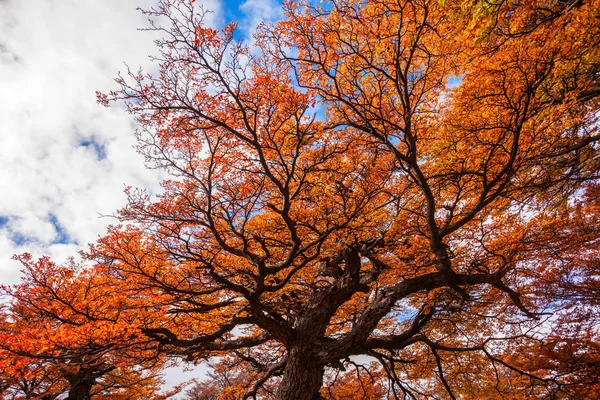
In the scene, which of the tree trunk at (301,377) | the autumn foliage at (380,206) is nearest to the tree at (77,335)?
the autumn foliage at (380,206)

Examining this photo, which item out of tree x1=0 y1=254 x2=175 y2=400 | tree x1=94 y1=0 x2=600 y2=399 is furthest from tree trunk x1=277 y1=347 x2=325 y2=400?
tree x1=0 y1=254 x2=175 y2=400

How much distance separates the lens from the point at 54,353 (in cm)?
525

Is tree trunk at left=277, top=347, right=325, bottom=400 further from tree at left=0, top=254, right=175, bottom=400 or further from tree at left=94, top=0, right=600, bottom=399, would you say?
tree at left=0, top=254, right=175, bottom=400

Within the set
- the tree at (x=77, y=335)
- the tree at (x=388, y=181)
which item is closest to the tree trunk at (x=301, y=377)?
the tree at (x=388, y=181)

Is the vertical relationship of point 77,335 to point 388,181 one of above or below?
below

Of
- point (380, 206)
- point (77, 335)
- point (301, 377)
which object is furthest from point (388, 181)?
point (77, 335)

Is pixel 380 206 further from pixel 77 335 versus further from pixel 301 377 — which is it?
pixel 77 335

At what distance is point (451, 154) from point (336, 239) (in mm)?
3208

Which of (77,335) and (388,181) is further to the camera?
(388,181)

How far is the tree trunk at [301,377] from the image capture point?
563 centimetres

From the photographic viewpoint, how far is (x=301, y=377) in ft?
18.9

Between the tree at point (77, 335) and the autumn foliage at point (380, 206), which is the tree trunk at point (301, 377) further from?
the tree at point (77, 335)

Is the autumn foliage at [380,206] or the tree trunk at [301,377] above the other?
the autumn foliage at [380,206]

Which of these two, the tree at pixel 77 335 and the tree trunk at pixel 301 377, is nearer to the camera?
the tree at pixel 77 335
